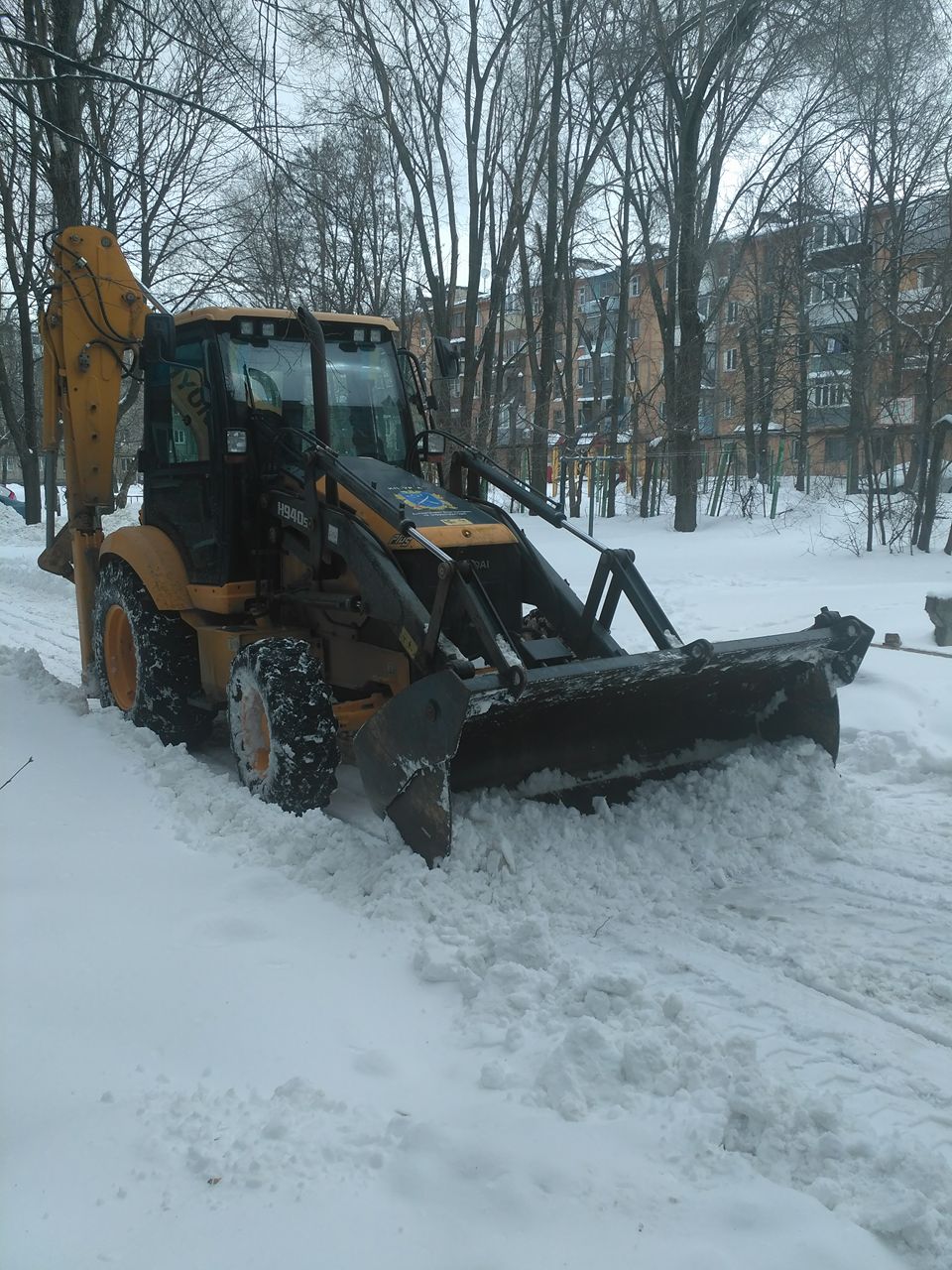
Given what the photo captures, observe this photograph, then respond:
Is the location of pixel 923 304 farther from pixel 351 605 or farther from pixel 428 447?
pixel 351 605

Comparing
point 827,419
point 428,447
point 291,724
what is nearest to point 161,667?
point 291,724

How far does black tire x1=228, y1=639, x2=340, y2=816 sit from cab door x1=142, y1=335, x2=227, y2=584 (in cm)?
106

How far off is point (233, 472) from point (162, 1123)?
12.9 ft

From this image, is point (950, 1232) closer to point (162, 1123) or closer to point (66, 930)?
point (162, 1123)

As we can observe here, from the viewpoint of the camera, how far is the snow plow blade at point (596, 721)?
166 inches

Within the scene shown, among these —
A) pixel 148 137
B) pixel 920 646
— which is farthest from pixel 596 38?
pixel 920 646

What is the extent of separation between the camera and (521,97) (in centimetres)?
1934

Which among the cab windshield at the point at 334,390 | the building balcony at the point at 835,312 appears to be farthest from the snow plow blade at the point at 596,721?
the building balcony at the point at 835,312

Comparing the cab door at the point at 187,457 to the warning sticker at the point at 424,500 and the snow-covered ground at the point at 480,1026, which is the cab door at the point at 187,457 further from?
the snow-covered ground at the point at 480,1026

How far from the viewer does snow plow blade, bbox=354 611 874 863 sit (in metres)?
4.22

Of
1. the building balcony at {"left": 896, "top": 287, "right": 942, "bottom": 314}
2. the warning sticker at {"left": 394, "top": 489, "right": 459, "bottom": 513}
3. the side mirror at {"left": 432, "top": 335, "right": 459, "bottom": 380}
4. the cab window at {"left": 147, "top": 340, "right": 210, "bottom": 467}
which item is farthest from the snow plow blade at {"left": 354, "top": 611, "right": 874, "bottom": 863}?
the building balcony at {"left": 896, "top": 287, "right": 942, "bottom": 314}

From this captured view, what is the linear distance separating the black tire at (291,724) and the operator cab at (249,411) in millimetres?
1032

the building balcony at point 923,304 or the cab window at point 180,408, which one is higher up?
the building balcony at point 923,304

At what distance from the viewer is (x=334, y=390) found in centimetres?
617
